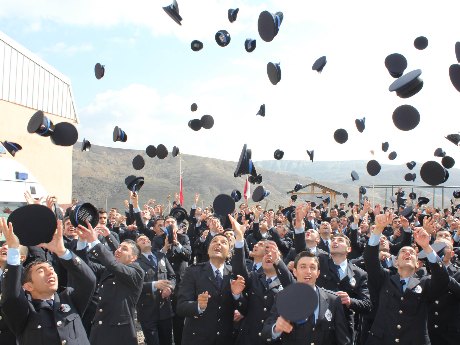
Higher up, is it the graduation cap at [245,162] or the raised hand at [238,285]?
the graduation cap at [245,162]

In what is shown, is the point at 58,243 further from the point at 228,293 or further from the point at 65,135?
the point at 65,135

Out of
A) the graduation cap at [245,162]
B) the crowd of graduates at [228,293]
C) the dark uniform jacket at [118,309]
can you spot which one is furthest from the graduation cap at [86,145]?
the dark uniform jacket at [118,309]

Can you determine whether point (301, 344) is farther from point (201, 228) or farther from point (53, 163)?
point (53, 163)

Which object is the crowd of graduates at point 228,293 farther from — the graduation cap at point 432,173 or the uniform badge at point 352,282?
the graduation cap at point 432,173

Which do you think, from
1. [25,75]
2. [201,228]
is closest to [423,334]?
[201,228]

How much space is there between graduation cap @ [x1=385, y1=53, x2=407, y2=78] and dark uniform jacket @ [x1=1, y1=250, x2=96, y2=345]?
9.48 m

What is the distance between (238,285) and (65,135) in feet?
19.9

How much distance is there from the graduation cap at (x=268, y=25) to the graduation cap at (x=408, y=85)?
2.52 meters

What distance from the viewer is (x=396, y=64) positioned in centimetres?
1216

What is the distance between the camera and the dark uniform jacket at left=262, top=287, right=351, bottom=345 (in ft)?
15.5

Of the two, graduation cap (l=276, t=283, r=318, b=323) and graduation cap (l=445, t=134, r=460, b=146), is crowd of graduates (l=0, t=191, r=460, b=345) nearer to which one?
graduation cap (l=276, t=283, r=318, b=323)

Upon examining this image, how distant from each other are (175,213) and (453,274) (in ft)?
21.7

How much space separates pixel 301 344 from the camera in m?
4.73

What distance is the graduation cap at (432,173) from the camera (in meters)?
10.5
